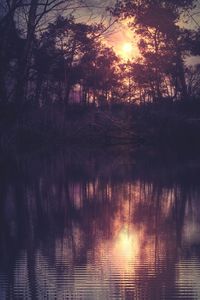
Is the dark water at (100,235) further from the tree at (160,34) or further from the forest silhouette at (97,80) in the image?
the tree at (160,34)

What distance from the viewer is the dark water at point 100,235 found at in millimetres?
4148

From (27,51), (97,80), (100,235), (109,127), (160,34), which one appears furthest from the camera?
(97,80)

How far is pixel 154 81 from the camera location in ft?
102

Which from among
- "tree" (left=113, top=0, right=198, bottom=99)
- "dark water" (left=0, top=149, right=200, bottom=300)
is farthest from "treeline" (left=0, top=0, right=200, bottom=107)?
"dark water" (left=0, top=149, right=200, bottom=300)

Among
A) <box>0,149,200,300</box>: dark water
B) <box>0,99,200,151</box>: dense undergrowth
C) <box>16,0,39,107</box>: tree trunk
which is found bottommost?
<box>0,149,200,300</box>: dark water

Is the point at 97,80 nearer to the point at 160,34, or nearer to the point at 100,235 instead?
the point at 160,34

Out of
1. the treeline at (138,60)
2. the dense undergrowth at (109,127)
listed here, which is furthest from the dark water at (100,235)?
the treeline at (138,60)

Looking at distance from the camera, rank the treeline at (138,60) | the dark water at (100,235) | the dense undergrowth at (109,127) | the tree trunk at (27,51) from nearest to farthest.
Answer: the dark water at (100,235), the tree trunk at (27,51), the dense undergrowth at (109,127), the treeline at (138,60)

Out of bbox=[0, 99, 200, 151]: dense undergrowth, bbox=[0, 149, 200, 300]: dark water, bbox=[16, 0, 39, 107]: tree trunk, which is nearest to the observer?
bbox=[0, 149, 200, 300]: dark water

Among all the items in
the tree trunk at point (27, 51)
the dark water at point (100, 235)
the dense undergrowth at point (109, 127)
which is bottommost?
the dark water at point (100, 235)

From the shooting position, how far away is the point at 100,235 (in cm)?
583

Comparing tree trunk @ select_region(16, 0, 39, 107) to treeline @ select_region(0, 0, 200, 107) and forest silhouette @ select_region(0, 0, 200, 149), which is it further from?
treeline @ select_region(0, 0, 200, 107)

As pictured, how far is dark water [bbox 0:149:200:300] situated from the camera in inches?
163

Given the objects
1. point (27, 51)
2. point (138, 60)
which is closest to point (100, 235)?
point (27, 51)
